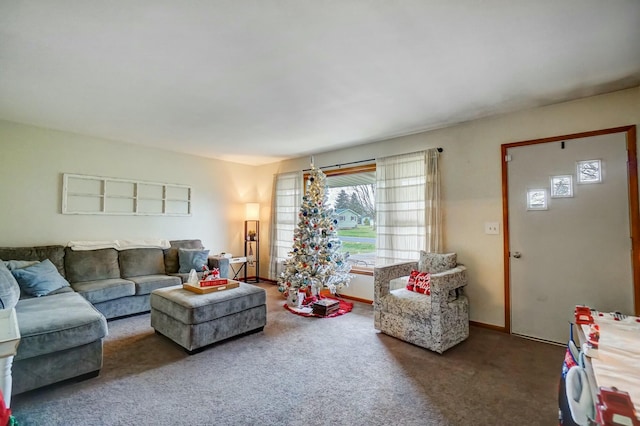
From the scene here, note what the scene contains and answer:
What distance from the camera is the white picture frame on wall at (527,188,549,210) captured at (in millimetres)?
3064

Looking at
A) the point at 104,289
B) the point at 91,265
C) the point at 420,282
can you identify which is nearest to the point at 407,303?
the point at 420,282

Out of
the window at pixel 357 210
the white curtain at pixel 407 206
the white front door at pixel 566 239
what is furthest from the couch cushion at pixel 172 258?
the white front door at pixel 566 239

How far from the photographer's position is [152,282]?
3.93 m

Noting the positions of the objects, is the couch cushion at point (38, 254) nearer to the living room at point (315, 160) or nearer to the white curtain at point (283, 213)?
the living room at point (315, 160)

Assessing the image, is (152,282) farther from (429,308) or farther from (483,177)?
(483,177)

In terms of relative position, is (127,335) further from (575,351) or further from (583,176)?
(583,176)

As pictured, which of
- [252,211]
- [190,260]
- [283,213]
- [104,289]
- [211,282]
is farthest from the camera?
[252,211]

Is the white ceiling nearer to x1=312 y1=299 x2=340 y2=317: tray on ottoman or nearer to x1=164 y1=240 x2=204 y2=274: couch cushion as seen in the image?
x1=164 y1=240 x2=204 y2=274: couch cushion

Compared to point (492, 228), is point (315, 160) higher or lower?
higher

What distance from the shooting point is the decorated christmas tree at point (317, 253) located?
14.0 feet

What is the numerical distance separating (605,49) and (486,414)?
2692mm

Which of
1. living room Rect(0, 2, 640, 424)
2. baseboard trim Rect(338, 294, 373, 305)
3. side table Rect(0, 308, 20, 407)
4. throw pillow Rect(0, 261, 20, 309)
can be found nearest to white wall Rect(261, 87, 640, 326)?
living room Rect(0, 2, 640, 424)

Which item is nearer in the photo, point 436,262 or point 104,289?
point 436,262

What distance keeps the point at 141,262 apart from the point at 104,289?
793mm
